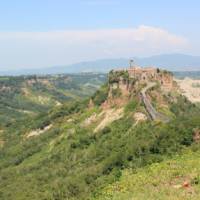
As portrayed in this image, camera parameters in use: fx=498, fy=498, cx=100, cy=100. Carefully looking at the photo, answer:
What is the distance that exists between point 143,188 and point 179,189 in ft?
11.4

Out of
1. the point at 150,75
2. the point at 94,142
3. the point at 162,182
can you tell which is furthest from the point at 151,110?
the point at 162,182

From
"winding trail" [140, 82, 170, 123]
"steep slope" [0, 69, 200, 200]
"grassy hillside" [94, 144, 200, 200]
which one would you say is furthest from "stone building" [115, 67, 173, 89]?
"grassy hillside" [94, 144, 200, 200]

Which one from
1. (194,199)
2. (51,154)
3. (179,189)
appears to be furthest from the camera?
(51,154)

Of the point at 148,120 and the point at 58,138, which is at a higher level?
the point at 148,120

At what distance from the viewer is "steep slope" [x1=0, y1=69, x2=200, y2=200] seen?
61781 millimetres

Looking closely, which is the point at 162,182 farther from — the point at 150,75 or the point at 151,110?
the point at 150,75

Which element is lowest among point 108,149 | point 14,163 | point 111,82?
point 14,163

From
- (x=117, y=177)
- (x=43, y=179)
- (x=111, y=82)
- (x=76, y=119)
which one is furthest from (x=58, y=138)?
(x=117, y=177)

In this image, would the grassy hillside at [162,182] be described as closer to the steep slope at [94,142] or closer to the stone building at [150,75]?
the steep slope at [94,142]

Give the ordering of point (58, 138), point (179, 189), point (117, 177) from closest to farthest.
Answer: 1. point (179, 189)
2. point (117, 177)
3. point (58, 138)

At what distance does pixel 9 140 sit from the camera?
142 meters

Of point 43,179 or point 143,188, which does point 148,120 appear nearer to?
point 43,179

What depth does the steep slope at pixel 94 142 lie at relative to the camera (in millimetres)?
61781

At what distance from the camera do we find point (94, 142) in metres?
96.4
